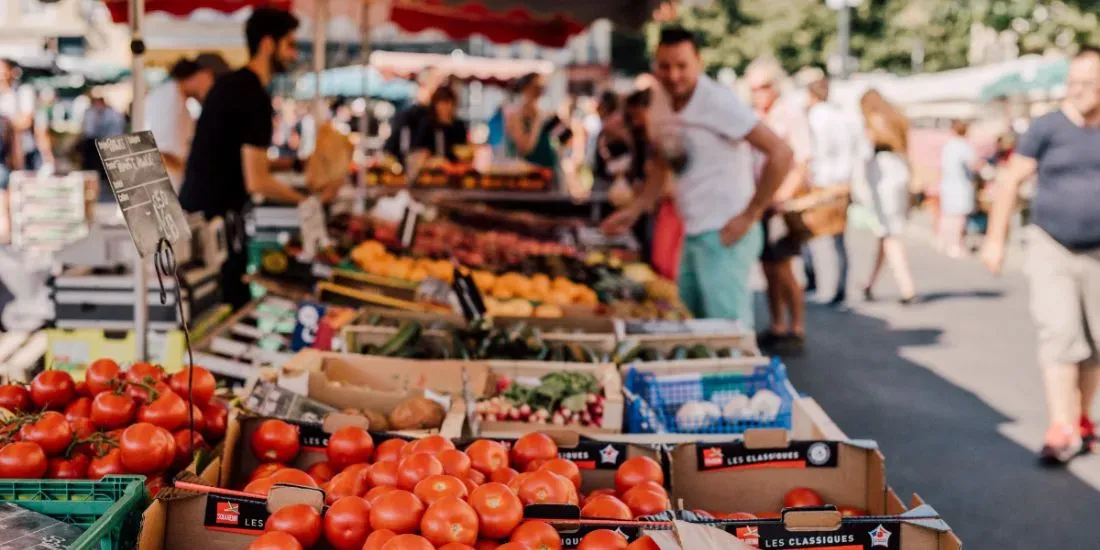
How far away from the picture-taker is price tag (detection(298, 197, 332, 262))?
5.54 meters

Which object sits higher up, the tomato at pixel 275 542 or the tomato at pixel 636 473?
the tomato at pixel 275 542

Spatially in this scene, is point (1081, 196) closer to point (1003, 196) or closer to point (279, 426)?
point (1003, 196)

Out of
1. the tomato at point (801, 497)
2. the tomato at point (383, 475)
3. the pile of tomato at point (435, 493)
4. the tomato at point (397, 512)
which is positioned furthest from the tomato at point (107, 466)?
the tomato at point (801, 497)

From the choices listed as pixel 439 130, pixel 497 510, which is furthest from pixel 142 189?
pixel 439 130

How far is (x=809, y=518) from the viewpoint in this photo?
2.31 metres

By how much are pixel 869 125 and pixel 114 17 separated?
24.2ft

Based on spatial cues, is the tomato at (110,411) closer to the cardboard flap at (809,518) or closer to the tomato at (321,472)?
the tomato at (321,472)

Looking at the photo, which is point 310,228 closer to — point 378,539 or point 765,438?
point 765,438

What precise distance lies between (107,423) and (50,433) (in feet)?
0.60

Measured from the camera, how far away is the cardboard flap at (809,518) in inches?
90.7

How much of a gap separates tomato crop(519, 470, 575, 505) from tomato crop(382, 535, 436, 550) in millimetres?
360

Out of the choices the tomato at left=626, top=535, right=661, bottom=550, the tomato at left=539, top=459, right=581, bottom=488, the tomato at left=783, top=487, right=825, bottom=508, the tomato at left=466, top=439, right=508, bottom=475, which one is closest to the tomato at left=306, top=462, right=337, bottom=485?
the tomato at left=466, top=439, right=508, bottom=475

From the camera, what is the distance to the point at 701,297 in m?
5.87

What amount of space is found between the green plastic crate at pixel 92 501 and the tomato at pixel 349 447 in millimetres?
580
